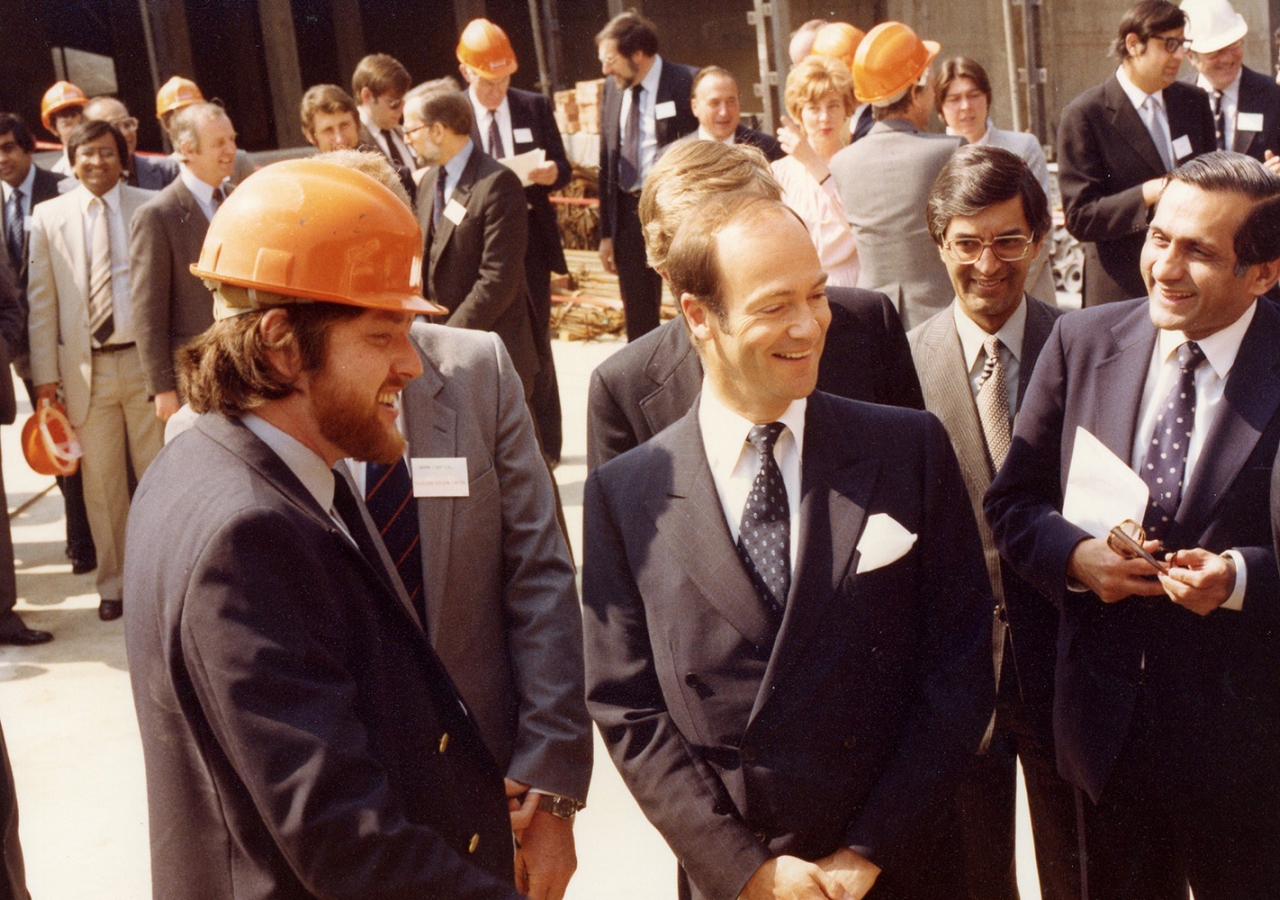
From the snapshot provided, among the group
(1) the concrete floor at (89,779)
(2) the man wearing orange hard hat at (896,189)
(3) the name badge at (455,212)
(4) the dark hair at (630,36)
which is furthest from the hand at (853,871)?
(4) the dark hair at (630,36)

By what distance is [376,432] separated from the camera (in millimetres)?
2016

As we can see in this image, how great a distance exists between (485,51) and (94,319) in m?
3.04

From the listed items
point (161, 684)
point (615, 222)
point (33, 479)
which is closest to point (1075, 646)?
point (161, 684)

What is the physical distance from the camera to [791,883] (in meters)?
2.15

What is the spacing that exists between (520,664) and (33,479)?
24.3 ft

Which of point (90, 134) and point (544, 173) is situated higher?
point (90, 134)

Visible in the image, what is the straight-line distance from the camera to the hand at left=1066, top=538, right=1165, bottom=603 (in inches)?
101

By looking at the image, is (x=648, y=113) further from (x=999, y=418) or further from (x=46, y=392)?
(x=999, y=418)

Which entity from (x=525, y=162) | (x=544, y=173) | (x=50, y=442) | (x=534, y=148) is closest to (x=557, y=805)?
(x=50, y=442)

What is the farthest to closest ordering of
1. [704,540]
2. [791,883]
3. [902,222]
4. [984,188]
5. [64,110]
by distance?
1. [64,110]
2. [902,222]
3. [984,188]
4. [704,540]
5. [791,883]

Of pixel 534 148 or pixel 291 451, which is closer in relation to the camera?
pixel 291 451

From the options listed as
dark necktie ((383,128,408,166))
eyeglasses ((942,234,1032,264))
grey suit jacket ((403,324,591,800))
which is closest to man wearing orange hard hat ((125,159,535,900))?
grey suit jacket ((403,324,591,800))

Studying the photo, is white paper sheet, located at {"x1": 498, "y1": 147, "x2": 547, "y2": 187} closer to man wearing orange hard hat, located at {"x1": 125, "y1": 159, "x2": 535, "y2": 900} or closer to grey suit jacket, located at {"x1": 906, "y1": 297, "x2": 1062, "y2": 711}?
grey suit jacket, located at {"x1": 906, "y1": 297, "x2": 1062, "y2": 711}

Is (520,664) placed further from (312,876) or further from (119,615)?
(119,615)
